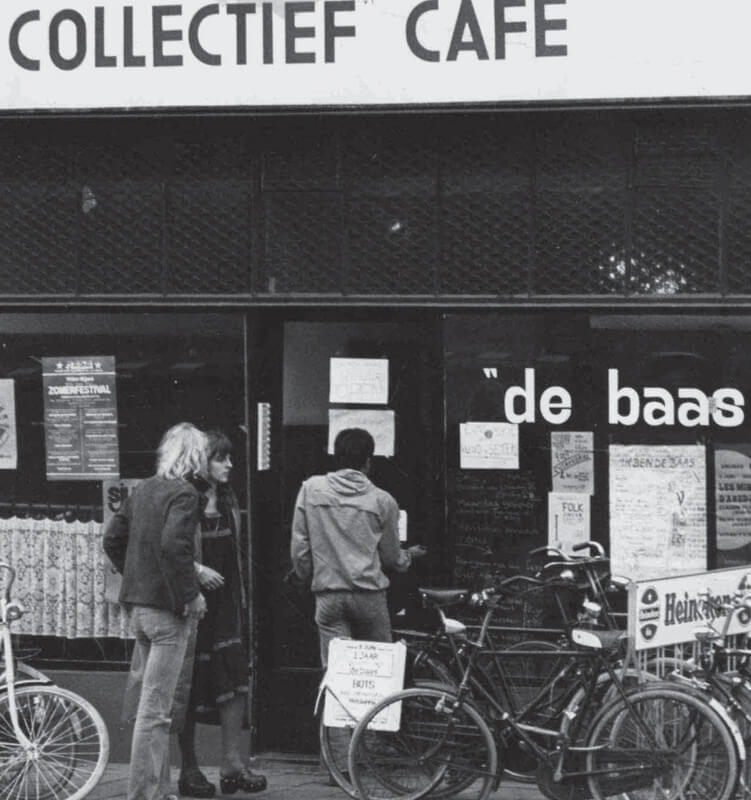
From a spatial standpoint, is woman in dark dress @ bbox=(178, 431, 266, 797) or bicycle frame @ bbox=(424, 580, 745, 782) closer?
bicycle frame @ bbox=(424, 580, 745, 782)

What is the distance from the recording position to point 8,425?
29.8 feet

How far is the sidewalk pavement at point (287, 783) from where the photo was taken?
26.0 feet

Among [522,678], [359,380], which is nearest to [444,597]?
[522,678]

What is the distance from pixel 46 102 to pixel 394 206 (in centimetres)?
205

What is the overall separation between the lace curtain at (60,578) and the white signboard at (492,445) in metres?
2.21

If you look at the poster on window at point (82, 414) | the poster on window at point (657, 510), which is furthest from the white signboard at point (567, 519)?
the poster on window at point (82, 414)

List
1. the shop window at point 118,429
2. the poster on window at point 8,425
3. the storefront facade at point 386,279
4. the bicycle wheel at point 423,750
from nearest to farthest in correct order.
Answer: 1. the bicycle wheel at point 423,750
2. the storefront facade at point 386,279
3. the shop window at point 118,429
4. the poster on window at point 8,425

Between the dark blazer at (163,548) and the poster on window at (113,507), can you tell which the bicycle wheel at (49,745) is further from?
the poster on window at (113,507)

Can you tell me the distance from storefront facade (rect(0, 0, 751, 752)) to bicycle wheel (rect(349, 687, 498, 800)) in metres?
1.43

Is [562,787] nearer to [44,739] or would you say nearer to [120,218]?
[44,739]

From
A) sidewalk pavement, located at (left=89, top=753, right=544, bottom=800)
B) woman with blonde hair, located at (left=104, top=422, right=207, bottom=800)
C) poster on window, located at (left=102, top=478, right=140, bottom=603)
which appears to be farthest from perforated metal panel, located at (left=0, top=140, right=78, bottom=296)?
sidewalk pavement, located at (left=89, top=753, right=544, bottom=800)

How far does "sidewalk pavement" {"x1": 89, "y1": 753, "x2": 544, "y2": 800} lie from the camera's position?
312 inches

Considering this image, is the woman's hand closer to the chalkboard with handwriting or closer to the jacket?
the jacket

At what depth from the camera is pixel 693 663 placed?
7.22 meters
